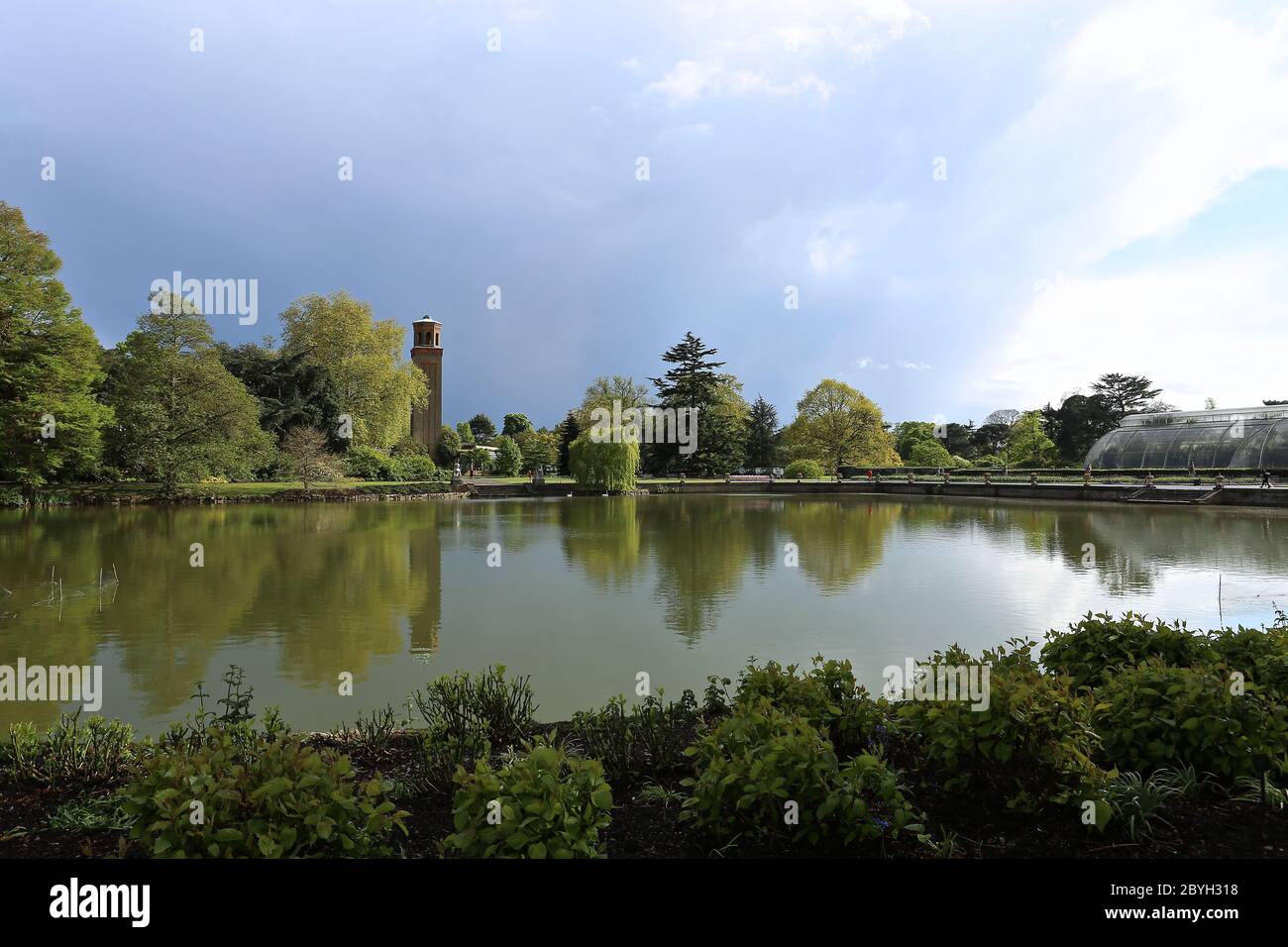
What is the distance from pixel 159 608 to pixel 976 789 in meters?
10.1

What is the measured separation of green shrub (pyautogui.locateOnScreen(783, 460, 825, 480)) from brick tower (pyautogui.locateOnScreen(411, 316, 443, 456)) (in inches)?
1196

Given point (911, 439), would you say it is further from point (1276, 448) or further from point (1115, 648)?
point (1115, 648)

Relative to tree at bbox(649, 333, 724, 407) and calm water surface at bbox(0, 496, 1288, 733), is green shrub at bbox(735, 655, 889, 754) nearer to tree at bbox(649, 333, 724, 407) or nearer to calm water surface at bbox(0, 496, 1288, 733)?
calm water surface at bbox(0, 496, 1288, 733)

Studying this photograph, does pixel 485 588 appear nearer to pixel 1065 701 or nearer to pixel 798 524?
pixel 1065 701

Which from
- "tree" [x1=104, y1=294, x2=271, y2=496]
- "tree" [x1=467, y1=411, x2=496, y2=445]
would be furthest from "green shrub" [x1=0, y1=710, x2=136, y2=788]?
"tree" [x1=467, y1=411, x2=496, y2=445]

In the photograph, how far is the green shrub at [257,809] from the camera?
2215 millimetres

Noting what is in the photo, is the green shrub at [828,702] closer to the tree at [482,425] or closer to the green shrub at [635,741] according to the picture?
the green shrub at [635,741]

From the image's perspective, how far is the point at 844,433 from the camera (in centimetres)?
5228

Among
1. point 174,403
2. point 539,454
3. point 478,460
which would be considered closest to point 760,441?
point 539,454

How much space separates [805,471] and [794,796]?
151 ft

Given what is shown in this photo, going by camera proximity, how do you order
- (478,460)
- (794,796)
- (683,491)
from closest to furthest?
(794,796), (683,491), (478,460)

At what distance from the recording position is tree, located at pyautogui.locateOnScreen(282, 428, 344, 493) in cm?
3434

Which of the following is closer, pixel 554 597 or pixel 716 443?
pixel 554 597
